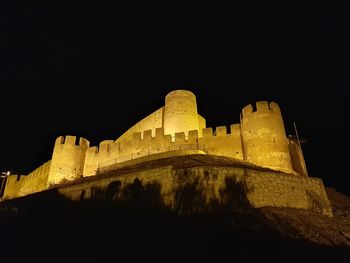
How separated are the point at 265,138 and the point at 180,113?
387 inches

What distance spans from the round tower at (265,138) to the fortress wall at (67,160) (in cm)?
1701

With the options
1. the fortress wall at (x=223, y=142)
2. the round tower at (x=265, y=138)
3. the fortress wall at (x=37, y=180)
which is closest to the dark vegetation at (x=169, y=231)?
the round tower at (x=265, y=138)

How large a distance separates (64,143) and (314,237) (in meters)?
26.7

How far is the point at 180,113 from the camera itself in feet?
110

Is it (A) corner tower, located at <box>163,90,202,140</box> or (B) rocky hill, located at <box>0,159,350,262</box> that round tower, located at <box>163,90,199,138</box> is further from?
(B) rocky hill, located at <box>0,159,350,262</box>

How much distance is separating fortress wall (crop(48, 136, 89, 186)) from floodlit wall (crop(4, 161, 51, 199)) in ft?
9.14

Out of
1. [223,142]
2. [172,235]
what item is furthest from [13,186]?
[172,235]

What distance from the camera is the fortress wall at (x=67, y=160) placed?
33500mm

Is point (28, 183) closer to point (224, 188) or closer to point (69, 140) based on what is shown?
point (69, 140)

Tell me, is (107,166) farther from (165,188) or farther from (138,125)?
(165,188)

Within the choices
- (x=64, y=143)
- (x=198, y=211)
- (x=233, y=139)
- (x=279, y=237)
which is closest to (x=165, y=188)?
(x=198, y=211)

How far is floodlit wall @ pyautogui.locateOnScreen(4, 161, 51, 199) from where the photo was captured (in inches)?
1475

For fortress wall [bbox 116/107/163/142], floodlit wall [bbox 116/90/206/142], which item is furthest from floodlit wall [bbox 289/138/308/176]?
fortress wall [bbox 116/107/163/142]

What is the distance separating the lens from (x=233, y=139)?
28.8m
